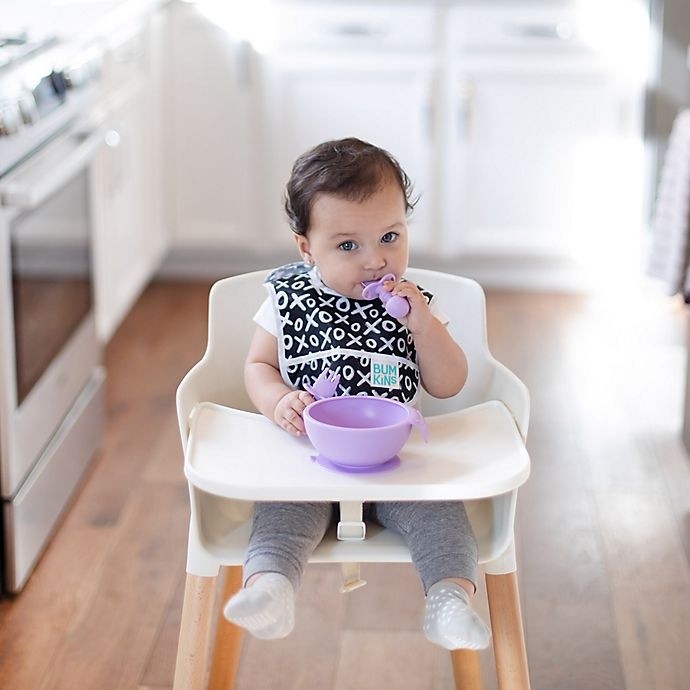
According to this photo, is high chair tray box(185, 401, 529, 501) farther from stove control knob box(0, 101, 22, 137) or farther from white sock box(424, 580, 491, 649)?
stove control knob box(0, 101, 22, 137)

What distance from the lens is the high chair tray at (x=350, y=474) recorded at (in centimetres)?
131

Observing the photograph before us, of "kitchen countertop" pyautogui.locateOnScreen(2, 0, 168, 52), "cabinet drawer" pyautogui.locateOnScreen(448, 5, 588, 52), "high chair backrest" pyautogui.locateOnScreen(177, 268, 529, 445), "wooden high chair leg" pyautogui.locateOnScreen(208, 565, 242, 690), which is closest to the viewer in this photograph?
"high chair backrest" pyautogui.locateOnScreen(177, 268, 529, 445)

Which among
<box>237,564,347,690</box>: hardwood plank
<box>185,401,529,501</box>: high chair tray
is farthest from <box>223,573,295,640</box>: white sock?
<box>237,564,347,690</box>: hardwood plank

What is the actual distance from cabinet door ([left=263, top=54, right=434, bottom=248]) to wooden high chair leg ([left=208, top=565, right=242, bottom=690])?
2.04 m

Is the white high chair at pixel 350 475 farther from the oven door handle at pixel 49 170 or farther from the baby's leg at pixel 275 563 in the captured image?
the oven door handle at pixel 49 170

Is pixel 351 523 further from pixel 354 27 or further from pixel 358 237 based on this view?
pixel 354 27

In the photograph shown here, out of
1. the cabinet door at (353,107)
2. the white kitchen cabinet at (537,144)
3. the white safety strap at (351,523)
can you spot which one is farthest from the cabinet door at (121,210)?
the white safety strap at (351,523)

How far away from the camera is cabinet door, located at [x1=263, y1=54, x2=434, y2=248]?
361 cm

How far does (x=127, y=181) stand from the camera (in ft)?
10.7

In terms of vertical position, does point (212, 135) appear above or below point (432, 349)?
below

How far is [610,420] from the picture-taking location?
295cm

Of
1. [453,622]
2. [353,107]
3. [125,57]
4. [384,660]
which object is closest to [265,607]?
[453,622]

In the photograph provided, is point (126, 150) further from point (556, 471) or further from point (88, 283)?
point (556, 471)

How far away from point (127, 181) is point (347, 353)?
190 centimetres
